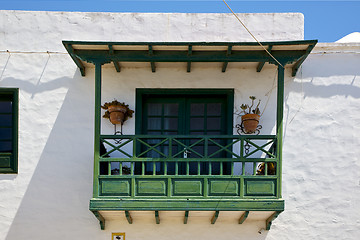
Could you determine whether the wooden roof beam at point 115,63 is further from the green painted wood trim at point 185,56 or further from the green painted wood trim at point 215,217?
the green painted wood trim at point 215,217

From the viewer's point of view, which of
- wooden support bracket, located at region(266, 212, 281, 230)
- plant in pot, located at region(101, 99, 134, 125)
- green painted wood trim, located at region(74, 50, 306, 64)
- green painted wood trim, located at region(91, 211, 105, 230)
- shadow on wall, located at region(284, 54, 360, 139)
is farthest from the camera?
shadow on wall, located at region(284, 54, 360, 139)

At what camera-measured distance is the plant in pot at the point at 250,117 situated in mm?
9609

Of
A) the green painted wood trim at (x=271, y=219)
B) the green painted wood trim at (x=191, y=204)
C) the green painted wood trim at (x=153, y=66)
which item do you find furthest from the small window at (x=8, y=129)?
the green painted wood trim at (x=271, y=219)

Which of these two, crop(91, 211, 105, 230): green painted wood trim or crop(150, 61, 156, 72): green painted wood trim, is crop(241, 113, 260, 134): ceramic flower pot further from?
crop(91, 211, 105, 230): green painted wood trim

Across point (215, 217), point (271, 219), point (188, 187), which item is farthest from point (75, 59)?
point (271, 219)

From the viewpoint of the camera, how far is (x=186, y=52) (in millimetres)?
9281

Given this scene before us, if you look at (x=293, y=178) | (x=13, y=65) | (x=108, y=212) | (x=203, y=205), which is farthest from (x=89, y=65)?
(x=293, y=178)

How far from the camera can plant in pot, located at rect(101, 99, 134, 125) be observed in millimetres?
9695

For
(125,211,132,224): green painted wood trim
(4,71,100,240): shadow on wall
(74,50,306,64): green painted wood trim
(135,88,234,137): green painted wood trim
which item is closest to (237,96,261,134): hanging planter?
(135,88,234,137): green painted wood trim

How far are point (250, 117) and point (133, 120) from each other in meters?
2.27

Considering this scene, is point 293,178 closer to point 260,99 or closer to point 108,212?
point 260,99

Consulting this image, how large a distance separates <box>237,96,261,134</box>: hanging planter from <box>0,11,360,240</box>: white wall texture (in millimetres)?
204

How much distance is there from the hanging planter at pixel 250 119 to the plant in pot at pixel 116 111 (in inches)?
88.0

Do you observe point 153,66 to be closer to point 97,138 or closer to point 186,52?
point 186,52
